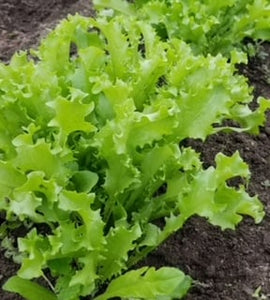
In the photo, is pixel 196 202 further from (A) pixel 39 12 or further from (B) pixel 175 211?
(A) pixel 39 12

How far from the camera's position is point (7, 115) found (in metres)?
2.42

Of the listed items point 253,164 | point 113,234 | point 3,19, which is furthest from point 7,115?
point 3,19

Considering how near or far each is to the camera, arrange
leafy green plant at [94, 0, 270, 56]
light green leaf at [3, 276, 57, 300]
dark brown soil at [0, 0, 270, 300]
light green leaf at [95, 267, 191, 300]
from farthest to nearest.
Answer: leafy green plant at [94, 0, 270, 56]
dark brown soil at [0, 0, 270, 300]
light green leaf at [3, 276, 57, 300]
light green leaf at [95, 267, 191, 300]

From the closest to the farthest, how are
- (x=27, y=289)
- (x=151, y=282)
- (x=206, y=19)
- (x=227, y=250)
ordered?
(x=151, y=282)
(x=27, y=289)
(x=227, y=250)
(x=206, y=19)

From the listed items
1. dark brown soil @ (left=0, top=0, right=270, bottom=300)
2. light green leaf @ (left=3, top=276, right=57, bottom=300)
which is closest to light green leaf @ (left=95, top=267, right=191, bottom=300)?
light green leaf @ (left=3, top=276, right=57, bottom=300)

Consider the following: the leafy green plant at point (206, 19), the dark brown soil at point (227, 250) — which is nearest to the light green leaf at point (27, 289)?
the dark brown soil at point (227, 250)

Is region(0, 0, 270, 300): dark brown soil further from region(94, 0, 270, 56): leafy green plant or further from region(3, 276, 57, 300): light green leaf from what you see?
region(94, 0, 270, 56): leafy green plant

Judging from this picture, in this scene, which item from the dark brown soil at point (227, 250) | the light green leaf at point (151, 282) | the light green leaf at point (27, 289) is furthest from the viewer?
the dark brown soil at point (227, 250)

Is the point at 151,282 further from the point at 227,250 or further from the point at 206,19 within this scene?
the point at 206,19

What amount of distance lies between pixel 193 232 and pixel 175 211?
364 mm

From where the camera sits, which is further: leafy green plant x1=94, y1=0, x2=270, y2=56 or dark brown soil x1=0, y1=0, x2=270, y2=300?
leafy green plant x1=94, y1=0, x2=270, y2=56

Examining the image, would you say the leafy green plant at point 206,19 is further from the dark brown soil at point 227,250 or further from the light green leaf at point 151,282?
the light green leaf at point 151,282

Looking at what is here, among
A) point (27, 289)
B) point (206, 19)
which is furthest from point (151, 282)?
point (206, 19)

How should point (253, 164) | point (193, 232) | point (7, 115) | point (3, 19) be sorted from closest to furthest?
point (7, 115)
point (193, 232)
point (253, 164)
point (3, 19)
